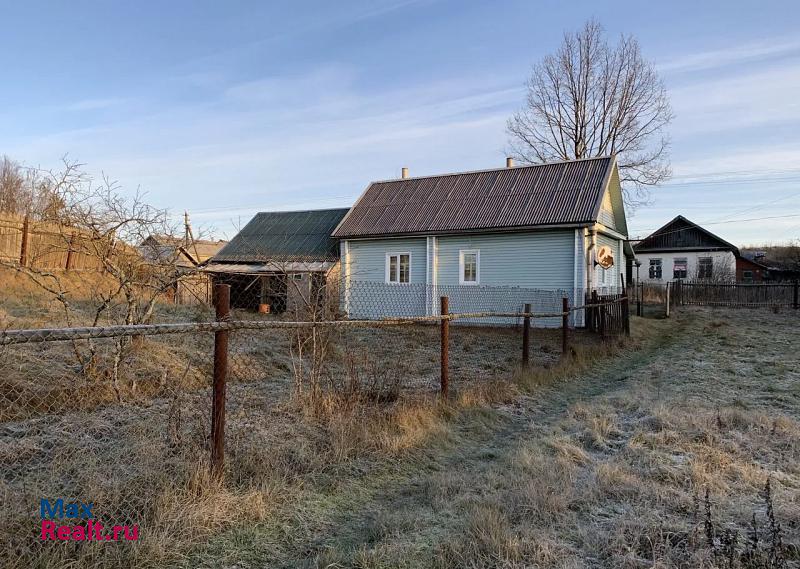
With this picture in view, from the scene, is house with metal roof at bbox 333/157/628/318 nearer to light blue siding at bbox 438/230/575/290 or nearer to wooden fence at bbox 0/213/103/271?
light blue siding at bbox 438/230/575/290

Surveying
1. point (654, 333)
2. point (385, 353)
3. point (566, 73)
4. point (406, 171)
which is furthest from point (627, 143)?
point (385, 353)

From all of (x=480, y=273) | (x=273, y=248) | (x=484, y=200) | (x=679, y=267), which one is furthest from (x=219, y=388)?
(x=679, y=267)

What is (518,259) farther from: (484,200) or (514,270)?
(484,200)

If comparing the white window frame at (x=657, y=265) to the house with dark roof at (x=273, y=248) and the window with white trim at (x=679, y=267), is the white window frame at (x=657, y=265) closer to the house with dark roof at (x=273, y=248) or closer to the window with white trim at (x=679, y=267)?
the window with white trim at (x=679, y=267)

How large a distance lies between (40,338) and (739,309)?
96.3 feet

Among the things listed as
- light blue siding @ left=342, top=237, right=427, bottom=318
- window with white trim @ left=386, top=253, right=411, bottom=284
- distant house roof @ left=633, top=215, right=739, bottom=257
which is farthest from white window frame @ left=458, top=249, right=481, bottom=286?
distant house roof @ left=633, top=215, right=739, bottom=257

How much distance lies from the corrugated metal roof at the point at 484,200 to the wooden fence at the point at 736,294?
1435 cm

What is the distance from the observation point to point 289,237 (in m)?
23.9

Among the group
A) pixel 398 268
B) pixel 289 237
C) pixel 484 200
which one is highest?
pixel 484 200

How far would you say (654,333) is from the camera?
16438 mm

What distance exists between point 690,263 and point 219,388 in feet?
156

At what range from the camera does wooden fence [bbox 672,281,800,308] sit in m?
26.0

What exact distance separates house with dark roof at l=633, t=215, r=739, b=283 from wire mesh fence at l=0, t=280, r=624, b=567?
129 ft

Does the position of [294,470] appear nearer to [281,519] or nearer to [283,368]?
[281,519]
